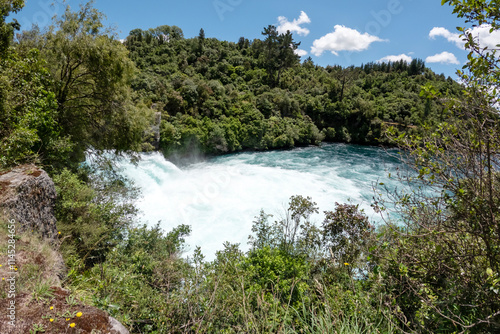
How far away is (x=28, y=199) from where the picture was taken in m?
4.51

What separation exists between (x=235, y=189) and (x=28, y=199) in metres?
10.6

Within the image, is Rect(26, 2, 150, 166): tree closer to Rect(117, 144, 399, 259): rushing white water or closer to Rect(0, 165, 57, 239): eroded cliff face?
Rect(117, 144, 399, 259): rushing white water

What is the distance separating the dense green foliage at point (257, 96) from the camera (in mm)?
24188

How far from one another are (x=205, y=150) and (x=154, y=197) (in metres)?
10.6

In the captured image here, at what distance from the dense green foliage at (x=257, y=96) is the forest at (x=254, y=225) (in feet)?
2.22

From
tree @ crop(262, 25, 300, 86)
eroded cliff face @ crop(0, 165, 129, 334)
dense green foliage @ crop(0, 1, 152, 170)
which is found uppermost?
tree @ crop(262, 25, 300, 86)

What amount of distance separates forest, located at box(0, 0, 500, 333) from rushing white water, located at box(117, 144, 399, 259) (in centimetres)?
130

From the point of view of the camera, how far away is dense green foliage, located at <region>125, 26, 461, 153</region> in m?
24.2

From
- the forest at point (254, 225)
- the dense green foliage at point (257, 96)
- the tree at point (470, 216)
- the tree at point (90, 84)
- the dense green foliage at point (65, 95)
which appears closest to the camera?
the tree at point (470, 216)

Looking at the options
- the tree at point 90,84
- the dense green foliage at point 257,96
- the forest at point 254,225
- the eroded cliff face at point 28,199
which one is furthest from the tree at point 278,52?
the eroded cliff face at point 28,199

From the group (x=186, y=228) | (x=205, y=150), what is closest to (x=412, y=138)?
(x=186, y=228)

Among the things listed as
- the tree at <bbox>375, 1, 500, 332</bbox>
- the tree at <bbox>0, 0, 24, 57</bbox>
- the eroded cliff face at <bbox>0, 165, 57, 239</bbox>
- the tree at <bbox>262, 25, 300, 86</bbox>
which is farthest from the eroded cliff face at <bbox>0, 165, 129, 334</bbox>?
the tree at <bbox>262, 25, 300, 86</bbox>

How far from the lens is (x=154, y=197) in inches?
499

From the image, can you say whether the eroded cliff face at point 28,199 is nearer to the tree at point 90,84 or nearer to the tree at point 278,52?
the tree at point 90,84
